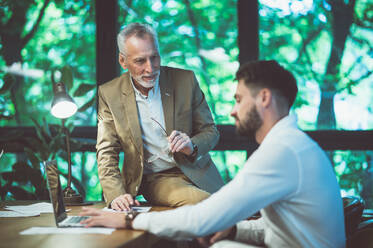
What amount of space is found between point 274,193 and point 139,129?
133 cm

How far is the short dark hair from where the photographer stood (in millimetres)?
1667

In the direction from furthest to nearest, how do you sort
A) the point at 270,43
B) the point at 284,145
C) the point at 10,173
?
the point at 270,43, the point at 10,173, the point at 284,145

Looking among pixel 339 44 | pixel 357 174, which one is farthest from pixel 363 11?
pixel 357 174

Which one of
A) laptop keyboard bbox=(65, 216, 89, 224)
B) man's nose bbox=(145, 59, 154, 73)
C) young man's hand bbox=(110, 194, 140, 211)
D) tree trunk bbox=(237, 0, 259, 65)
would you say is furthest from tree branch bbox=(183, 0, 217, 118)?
laptop keyboard bbox=(65, 216, 89, 224)

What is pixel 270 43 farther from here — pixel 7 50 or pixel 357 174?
pixel 7 50

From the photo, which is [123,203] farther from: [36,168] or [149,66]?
[36,168]

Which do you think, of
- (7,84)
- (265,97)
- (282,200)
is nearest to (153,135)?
(265,97)

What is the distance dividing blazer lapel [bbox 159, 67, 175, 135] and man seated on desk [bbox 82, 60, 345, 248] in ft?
3.46

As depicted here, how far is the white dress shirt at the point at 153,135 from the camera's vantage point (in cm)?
268

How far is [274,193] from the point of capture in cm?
145

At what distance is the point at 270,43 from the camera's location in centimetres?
416

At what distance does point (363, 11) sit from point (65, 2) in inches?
112

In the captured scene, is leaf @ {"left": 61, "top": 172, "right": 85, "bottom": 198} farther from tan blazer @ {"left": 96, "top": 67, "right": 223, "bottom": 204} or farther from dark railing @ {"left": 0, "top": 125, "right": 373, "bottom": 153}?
tan blazer @ {"left": 96, "top": 67, "right": 223, "bottom": 204}

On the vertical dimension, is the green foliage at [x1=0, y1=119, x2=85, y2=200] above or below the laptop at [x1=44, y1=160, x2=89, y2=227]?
below
